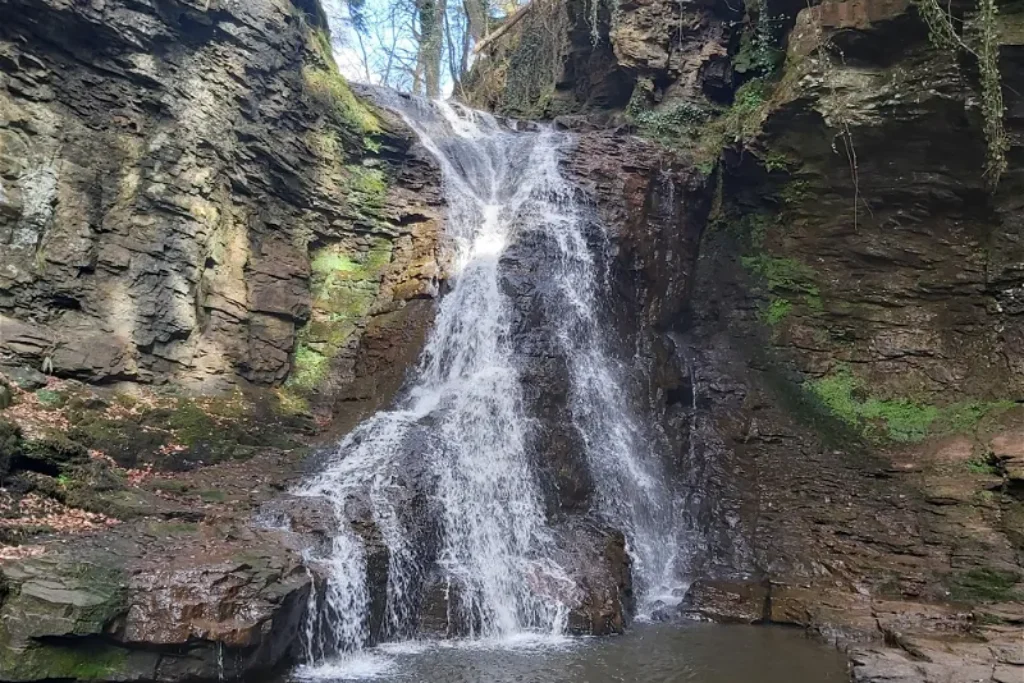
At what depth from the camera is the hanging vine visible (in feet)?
32.1

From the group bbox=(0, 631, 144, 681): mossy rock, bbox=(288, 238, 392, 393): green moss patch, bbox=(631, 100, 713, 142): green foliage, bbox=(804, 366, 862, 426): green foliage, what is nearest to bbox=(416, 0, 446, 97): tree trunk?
bbox=(631, 100, 713, 142): green foliage

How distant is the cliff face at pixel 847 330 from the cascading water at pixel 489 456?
892 mm

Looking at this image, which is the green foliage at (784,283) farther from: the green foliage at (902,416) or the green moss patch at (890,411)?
the green foliage at (902,416)

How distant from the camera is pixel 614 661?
7234mm

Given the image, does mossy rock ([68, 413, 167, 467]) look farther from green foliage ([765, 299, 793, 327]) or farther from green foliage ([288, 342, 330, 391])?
green foliage ([765, 299, 793, 327])

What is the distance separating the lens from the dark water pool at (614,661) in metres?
6.72

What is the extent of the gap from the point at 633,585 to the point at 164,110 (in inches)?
385

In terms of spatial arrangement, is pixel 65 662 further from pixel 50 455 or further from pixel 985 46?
pixel 985 46

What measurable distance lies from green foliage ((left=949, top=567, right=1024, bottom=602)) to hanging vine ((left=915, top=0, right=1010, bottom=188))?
17.5ft

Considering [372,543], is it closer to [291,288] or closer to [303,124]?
[291,288]

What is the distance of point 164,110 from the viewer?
11.4m

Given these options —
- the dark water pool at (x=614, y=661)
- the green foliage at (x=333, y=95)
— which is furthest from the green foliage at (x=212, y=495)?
the green foliage at (x=333, y=95)

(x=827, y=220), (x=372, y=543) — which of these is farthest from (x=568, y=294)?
(x=372, y=543)

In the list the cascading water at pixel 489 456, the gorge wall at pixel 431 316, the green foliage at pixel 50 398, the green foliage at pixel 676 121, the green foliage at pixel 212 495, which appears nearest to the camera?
the gorge wall at pixel 431 316
